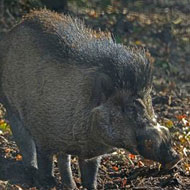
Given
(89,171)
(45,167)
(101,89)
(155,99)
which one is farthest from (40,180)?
(155,99)

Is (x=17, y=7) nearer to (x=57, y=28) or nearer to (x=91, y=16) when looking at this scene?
(x=91, y=16)

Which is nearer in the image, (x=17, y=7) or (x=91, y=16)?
(x=17, y=7)

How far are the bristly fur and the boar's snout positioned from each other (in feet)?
1.62

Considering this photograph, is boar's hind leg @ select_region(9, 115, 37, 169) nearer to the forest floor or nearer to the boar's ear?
the forest floor

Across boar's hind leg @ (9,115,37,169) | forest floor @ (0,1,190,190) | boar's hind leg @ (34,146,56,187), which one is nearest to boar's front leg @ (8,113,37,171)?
boar's hind leg @ (9,115,37,169)

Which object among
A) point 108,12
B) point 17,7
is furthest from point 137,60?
point 108,12

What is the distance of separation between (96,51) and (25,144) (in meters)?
1.28

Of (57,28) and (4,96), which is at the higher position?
(57,28)

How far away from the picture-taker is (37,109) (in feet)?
22.5

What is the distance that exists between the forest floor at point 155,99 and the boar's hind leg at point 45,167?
0.14 meters

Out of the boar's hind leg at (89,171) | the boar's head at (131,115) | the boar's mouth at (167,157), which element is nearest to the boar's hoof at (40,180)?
the boar's hind leg at (89,171)

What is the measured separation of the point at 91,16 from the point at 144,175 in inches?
228

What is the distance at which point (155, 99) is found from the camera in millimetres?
10016

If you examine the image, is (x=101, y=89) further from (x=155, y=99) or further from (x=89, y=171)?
(x=155, y=99)
